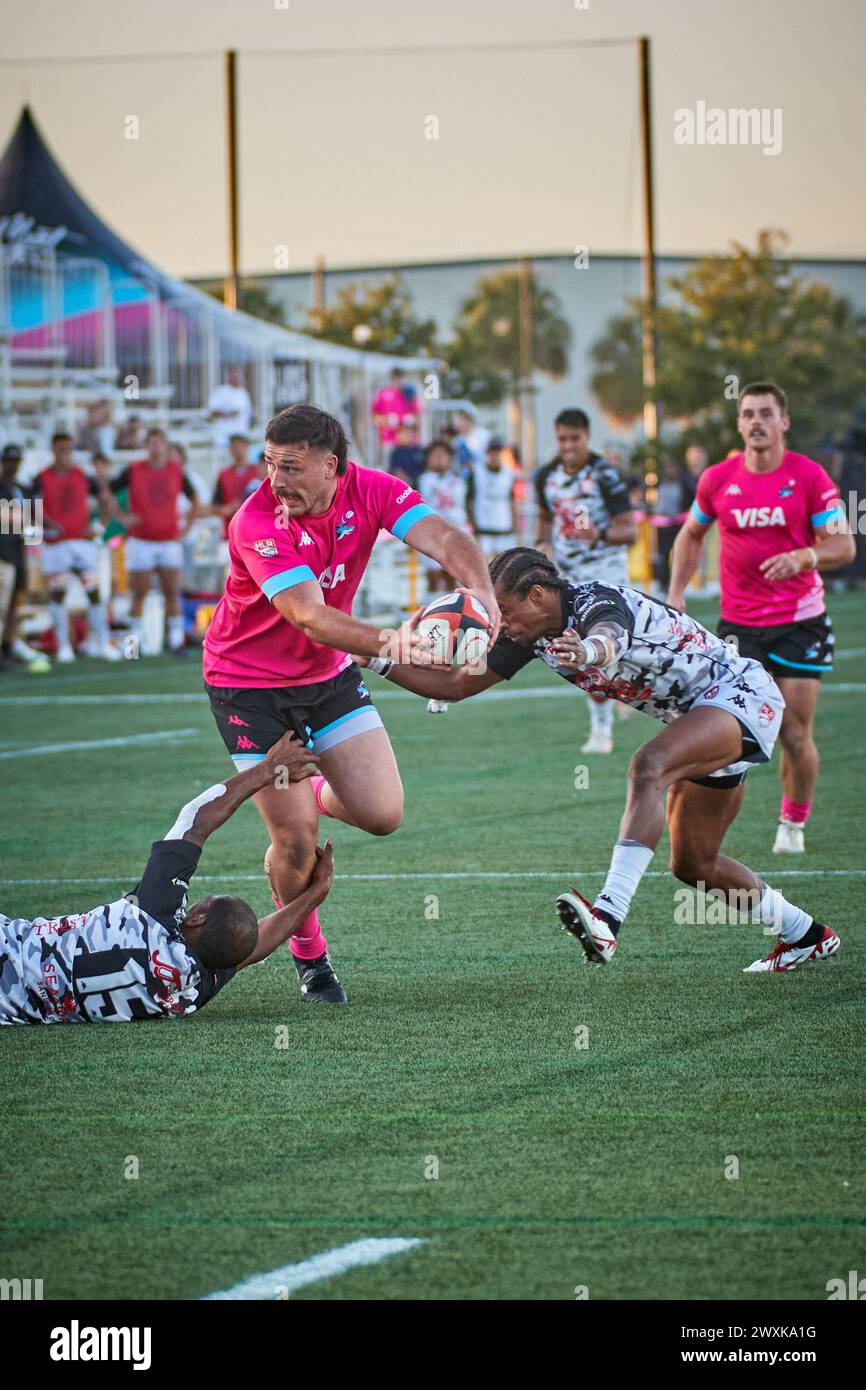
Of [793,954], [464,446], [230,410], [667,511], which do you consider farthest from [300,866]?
[667,511]

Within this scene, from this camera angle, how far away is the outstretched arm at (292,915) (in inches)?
266

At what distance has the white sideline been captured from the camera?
415cm

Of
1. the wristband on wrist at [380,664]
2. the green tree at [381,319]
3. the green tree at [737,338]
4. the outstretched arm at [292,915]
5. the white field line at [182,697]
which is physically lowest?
the white field line at [182,697]

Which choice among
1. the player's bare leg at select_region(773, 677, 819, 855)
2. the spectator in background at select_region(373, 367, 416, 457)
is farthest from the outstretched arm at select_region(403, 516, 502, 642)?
the spectator in background at select_region(373, 367, 416, 457)

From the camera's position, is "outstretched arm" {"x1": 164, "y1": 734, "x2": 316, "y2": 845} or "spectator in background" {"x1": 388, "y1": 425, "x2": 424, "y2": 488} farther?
"spectator in background" {"x1": 388, "y1": 425, "x2": 424, "y2": 488}

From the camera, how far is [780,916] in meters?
7.16

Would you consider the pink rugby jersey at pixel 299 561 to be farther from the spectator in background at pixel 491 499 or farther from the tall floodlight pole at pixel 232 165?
the tall floodlight pole at pixel 232 165

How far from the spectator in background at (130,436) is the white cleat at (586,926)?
66.9 ft

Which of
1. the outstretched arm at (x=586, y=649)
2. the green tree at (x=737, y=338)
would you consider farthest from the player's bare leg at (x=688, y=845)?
the green tree at (x=737, y=338)

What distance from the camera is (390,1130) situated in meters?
5.33

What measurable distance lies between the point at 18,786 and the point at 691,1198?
355 inches

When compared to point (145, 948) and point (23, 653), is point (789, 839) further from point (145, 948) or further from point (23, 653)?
point (23, 653)

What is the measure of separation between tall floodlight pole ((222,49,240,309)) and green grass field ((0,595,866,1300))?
26.9 metres

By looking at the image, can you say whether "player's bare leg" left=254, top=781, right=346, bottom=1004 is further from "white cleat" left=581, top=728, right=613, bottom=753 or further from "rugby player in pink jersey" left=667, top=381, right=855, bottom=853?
"white cleat" left=581, top=728, right=613, bottom=753
